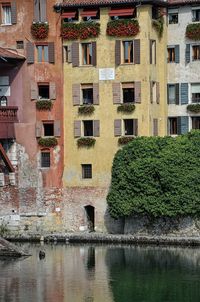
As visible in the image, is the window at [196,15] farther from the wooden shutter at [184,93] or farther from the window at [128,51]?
the window at [128,51]

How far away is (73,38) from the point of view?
70.9 metres

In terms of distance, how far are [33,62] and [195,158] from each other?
1084 cm

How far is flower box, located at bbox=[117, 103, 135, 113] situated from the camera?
7025cm

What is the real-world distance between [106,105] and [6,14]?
7.84 meters

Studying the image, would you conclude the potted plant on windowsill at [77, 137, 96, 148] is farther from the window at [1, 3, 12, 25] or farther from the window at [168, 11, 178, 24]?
the window at [168, 11, 178, 24]

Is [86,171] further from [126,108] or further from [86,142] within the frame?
[126,108]

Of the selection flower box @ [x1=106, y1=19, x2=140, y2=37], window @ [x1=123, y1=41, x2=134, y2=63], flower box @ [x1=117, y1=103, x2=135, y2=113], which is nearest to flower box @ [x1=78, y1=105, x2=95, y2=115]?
flower box @ [x1=117, y1=103, x2=135, y2=113]

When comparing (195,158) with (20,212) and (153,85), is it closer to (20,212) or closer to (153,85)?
(153,85)

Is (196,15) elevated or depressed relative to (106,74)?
elevated

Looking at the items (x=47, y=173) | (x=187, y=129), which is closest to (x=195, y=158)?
(x=187, y=129)

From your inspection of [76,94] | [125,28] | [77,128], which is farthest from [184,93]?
[77,128]

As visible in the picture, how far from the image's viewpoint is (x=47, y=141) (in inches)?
2813

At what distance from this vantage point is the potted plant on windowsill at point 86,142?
71.0m

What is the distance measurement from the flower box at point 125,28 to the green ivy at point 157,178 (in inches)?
237
